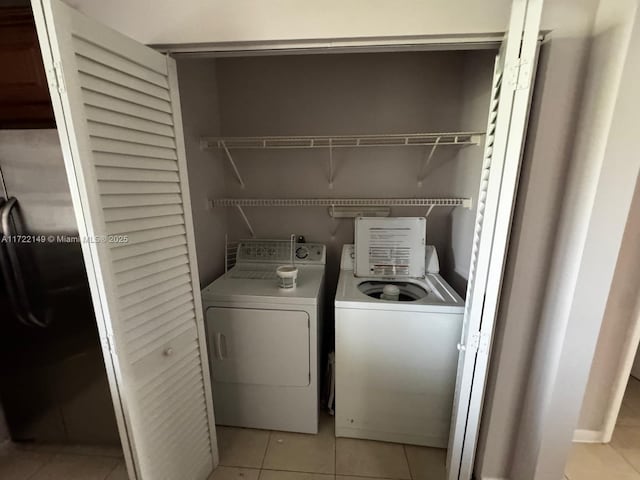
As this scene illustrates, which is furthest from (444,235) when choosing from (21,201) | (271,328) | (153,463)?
(21,201)

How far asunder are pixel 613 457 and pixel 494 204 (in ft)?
6.35

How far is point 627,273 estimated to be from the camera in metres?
1.56

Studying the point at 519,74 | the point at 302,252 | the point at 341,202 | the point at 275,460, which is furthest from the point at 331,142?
the point at 275,460

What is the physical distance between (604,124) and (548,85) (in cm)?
24

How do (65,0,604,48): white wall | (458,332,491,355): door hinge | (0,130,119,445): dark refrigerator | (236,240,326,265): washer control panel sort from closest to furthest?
(65,0,604,48): white wall < (458,332,491,355): door hinge < (0,130,119,445): dark refrigerator < (236,240,326,265): washer control panel

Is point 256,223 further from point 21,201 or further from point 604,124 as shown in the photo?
point 604,124

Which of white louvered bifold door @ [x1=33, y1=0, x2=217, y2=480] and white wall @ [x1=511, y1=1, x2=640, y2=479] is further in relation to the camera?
white wall @ [x1=511, y1=1, x2=640, y2=479]

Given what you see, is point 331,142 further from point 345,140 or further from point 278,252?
point 278,252

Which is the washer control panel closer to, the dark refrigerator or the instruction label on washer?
the instruction label on washer

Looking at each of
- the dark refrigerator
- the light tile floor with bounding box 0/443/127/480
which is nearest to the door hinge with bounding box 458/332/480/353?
the dark refrigerator

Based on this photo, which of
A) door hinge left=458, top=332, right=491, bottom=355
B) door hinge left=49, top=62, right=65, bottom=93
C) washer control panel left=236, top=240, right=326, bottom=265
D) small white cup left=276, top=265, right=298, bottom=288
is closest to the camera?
door hinge left=49, top=62, right=65, bottom=93

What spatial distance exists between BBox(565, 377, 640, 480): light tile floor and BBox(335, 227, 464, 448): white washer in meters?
0.75

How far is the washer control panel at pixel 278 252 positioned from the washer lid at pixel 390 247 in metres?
0.32

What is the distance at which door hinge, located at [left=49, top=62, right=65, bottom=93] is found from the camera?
787 millimetres
